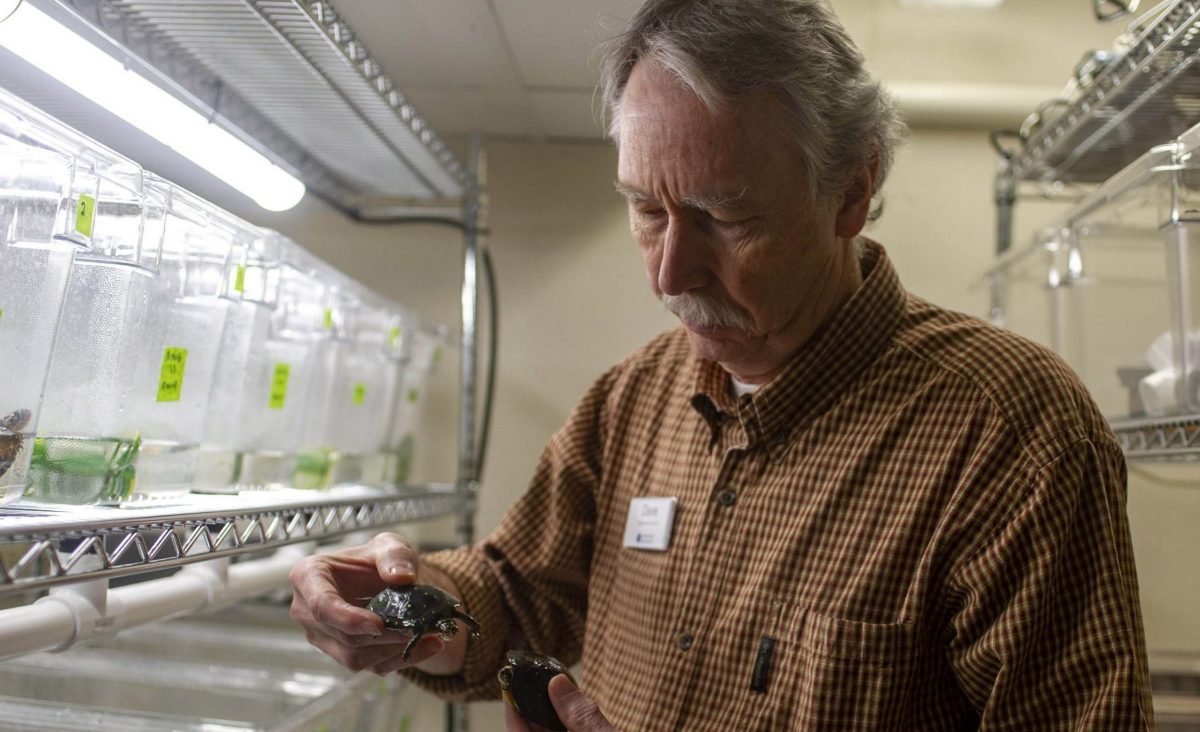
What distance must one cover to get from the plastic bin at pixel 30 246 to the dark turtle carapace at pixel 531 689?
53cm

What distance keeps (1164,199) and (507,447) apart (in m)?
1.50

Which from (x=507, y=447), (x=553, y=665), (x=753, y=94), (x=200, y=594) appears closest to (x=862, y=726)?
(x=553, y=665)

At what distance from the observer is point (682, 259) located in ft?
3.79

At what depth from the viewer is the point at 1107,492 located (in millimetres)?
1062

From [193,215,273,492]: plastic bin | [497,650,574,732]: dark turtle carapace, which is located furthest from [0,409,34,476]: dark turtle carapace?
[497,650,574,732]: dark turtle carapace

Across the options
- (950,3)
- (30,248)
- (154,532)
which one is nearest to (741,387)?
(154,532)

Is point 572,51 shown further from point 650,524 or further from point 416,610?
point 416,610

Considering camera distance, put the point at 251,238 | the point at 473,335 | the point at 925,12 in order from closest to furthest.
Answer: the point at 251,238 → the point at 473,335 → the point at 925,12

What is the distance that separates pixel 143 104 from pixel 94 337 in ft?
0.96

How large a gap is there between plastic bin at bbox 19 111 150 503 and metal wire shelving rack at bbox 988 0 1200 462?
121 centimetres

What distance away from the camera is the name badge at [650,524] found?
134 cm

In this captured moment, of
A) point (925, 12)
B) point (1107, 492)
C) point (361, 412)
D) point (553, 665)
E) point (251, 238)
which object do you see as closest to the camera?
point (1107, 492)

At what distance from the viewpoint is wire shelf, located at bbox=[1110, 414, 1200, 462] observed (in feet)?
4.19

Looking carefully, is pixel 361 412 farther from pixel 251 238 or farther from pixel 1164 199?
pixel 1164 199
